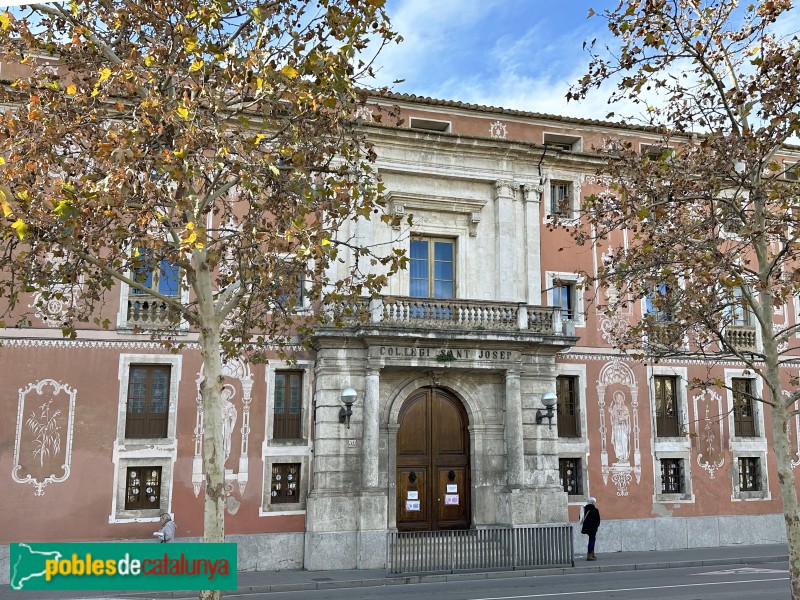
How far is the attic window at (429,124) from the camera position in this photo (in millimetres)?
22016

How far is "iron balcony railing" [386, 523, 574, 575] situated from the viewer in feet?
54.7

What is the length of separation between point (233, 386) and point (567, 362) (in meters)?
9.42

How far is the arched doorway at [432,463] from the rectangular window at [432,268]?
2784 millimetres

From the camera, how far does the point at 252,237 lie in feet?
32.1

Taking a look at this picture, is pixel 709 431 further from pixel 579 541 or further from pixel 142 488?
pixel 142 488

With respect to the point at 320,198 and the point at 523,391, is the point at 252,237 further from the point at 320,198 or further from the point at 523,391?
the point at 523,391

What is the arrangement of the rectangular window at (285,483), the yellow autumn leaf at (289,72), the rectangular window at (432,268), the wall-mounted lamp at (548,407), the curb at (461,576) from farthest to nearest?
the rectangular window at (432,268) < the wall-mounted lamp at (548,407) < the rectangular window at (285,483) < the curb at (461,576) < the yellow autumn leaf at (289,72)

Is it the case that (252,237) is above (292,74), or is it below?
below

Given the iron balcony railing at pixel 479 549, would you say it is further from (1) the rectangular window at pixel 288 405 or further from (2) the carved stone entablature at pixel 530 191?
(2) the carved stone entablature at pixel 530 191

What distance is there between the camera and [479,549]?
1731cm

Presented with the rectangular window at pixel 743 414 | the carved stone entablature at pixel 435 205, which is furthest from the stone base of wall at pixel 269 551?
the rectangular window at pixel 743 414

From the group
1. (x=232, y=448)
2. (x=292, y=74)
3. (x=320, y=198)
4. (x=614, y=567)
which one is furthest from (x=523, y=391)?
(x=292, y=74)

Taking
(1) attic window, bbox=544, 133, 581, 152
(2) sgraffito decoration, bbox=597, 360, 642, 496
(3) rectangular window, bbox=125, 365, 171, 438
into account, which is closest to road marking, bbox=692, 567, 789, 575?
(2) sgraffito decoration, bbox=597, 360, 642, 496

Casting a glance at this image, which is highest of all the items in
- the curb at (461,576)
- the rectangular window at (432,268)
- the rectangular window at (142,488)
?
the rectangular window at (432,268)
